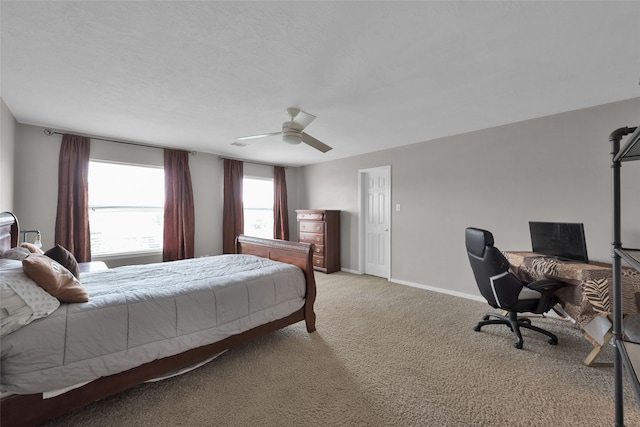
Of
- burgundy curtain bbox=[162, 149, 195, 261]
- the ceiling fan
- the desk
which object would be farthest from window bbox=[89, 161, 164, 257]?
the desk

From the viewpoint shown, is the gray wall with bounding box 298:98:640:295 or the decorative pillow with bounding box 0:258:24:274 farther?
the gray wall with bounding box 298:98:640:295

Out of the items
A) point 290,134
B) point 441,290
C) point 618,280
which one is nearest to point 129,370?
point 290,134

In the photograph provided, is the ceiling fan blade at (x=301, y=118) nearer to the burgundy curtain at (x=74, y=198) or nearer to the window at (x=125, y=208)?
the window at (x=125, y=208)

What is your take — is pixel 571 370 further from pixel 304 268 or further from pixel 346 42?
pixel 346 42

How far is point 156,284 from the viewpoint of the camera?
214 cm

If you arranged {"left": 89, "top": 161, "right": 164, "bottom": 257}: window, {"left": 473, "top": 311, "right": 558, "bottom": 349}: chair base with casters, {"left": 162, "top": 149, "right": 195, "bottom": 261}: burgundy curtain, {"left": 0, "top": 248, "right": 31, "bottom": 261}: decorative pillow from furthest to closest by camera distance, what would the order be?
{"left": 162, "top": 149, "right": 195, "bottom": 261}: burgundy curtain < {"left": 89, "top": 161, "right": 164, "bottom": 257}: window < {"left": 473, "top": 311, "right": 558, "bottom": 349}: chair base with casters < {"left": 0, "top": 248, "right": 31, "bottom": 261}: decorative pillow

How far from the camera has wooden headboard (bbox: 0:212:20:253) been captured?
203 centimetres

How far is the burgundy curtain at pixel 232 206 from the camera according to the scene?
508cm

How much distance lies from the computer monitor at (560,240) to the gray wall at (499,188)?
15.8 inches

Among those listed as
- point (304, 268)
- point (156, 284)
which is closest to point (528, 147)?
point (304, 268)

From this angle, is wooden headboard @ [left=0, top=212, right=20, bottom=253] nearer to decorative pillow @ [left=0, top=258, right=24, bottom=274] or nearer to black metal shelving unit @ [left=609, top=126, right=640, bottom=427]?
decorative pillow @ [left=0, top=258, right=24, bottom=274]

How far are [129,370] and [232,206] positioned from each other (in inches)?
146

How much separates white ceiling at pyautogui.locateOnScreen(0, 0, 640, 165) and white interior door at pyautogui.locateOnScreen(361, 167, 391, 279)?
66.7 inches

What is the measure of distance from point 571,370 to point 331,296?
254cm
